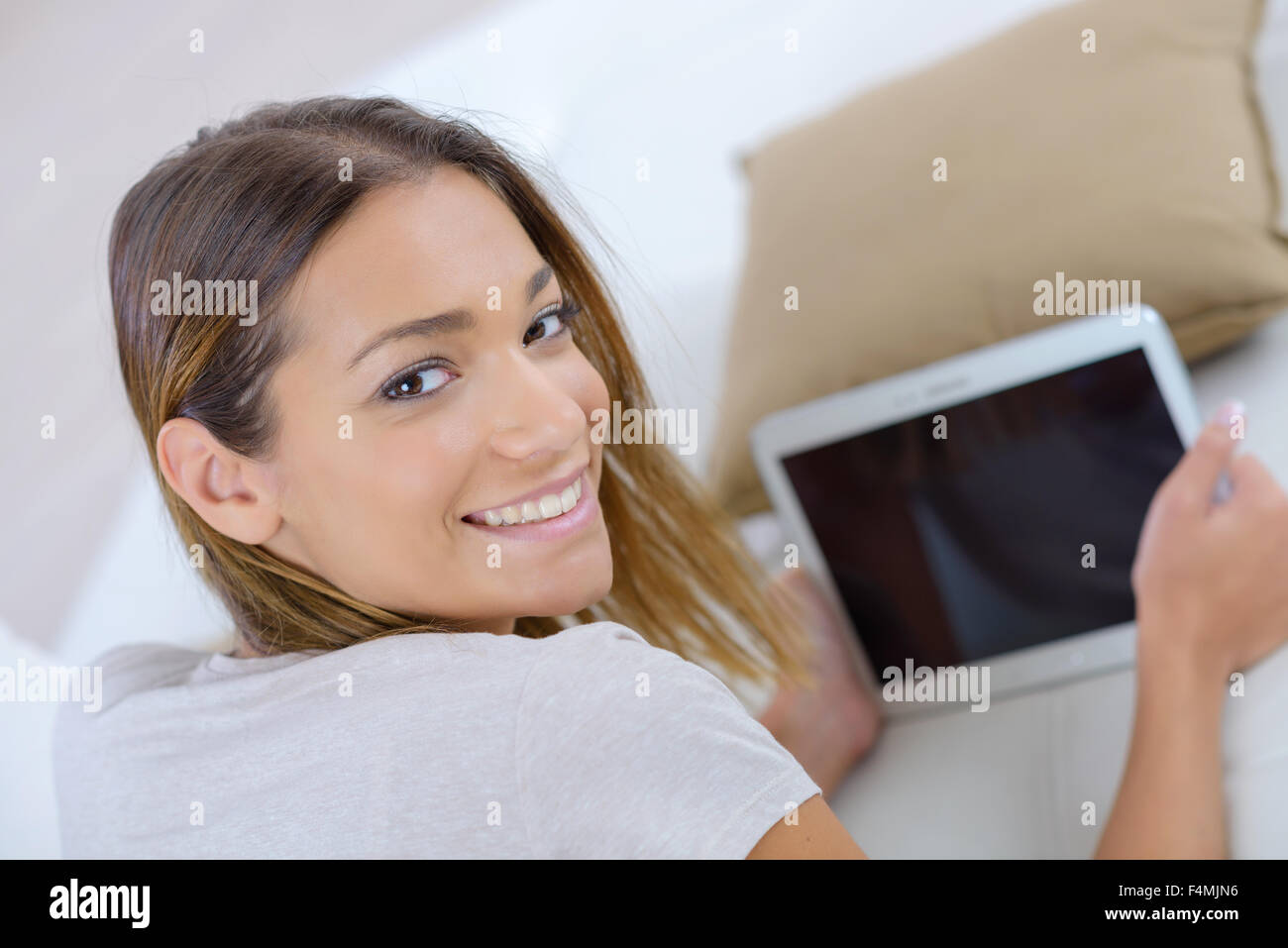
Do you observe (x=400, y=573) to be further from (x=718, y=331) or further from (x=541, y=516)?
(x=718, y=331)

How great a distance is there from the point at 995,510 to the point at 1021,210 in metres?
0.31

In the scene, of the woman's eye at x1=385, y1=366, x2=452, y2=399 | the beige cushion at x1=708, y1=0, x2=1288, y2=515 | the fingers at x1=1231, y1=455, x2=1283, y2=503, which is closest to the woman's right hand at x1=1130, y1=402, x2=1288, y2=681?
the fingers at x1=1231, y1=455, x2=1283, y2=503

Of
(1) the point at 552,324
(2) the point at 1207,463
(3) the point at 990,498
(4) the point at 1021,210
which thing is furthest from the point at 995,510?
(1) the point at 552,324

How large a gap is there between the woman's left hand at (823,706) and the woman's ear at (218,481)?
0.46 m

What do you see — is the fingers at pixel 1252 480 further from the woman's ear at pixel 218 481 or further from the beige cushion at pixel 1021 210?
the woman's ear at pixel 218 481

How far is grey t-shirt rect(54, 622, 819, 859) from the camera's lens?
53 cm

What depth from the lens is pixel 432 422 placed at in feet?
1.98

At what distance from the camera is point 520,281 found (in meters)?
0.64

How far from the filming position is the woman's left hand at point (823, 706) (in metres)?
0.93

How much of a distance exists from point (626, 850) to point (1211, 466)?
21.3 inches

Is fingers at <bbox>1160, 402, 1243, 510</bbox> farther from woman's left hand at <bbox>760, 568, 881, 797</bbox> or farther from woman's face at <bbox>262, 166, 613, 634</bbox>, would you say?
woman's face at <bbox>262, 166, 613, 634</bbox>
